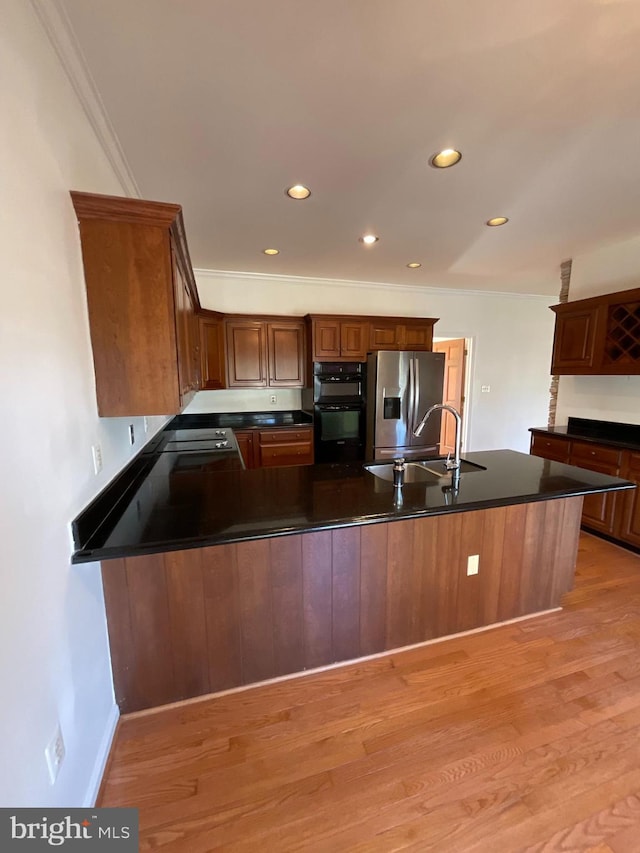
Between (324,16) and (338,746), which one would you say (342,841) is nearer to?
(338,746)

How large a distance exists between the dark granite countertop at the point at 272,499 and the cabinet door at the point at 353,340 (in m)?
2.27

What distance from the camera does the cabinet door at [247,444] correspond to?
13.3ft

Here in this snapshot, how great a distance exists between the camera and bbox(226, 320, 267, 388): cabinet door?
13.5 feet

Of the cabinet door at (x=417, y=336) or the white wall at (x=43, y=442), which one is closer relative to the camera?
the white wall at (x=43, y=442)

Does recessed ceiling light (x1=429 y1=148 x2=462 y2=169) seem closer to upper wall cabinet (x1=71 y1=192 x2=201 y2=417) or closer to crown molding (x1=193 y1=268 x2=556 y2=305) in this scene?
upper wall cabinet (x1=71 y1=192 x2=201 y2=417)

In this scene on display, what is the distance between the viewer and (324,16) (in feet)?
3.84

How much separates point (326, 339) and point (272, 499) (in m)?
2.86

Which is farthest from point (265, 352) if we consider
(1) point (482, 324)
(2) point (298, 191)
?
(1) point (482, 324)

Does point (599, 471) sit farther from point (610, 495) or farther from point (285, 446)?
point (285, 446)

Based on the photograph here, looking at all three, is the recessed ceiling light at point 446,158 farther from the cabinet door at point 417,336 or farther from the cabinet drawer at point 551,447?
the cabinet drawer at point 551,447

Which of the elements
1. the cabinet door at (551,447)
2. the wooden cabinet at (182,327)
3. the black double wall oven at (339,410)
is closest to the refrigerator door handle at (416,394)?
the black double wall oven at (339,410)

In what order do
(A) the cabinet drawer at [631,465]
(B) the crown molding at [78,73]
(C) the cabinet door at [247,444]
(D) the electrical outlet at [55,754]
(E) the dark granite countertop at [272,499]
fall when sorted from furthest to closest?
(C) the cabinet door at [247,444] < (A) the cabinet drawer at [631,465] < (E) the dark granite countertop at [272,499] < (B) the crown molding at [78,73] < (D) the electrical outlet at [55,754]

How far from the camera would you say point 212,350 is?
3951 mm

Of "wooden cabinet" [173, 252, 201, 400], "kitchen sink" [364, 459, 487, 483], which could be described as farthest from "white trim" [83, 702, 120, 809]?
"kitchen sink" [364, 459, 487, 483]
